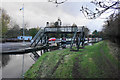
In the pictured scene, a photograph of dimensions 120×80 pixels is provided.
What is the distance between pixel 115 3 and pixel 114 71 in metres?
3.53

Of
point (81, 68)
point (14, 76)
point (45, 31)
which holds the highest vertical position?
point (45, 31)

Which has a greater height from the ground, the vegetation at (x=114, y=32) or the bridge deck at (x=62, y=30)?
the bridge deck at (x=62, y=30)

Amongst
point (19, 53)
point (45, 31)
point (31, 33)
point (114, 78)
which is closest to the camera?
point (114, 78)

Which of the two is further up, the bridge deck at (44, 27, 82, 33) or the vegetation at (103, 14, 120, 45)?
the bridge deck at (44, 27, 82, 33)

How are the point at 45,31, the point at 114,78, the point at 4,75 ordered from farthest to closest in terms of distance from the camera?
1. the point at 45,31
2. the point at 4,75
3. the point at 114,78

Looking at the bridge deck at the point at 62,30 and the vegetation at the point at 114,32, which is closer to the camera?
the vegetation at the point at 114,32

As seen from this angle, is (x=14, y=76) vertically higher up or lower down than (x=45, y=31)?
lower down

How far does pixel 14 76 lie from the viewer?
661 centimetres

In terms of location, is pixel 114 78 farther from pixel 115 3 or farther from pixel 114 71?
pixel 115 3

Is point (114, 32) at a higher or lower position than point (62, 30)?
lower

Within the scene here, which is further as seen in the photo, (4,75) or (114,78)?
(4,75)

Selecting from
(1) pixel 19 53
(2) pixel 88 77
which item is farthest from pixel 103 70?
(1) pixel 19 53

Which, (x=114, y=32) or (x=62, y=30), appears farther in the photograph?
(x=62, y=30)

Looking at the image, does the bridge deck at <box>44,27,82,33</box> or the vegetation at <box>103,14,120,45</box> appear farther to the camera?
the bridge deck at <box>44,27,82,33</box>
